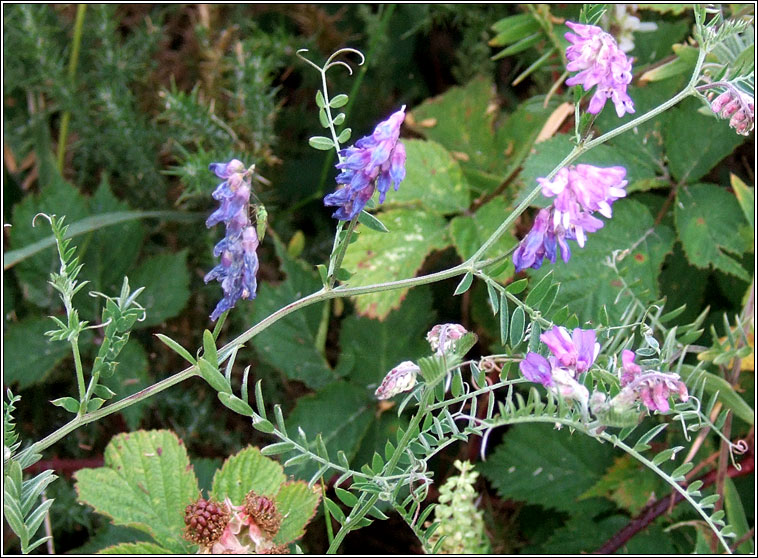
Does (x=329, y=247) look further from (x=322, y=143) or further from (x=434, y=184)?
(x=322, y=143)

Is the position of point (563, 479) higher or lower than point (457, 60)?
lower

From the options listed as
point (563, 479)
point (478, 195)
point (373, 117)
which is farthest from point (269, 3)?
point (563, 479)

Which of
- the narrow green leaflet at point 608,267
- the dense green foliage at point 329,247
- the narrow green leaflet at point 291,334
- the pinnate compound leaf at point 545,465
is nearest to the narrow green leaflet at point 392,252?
the dense green foliage at point 329,247

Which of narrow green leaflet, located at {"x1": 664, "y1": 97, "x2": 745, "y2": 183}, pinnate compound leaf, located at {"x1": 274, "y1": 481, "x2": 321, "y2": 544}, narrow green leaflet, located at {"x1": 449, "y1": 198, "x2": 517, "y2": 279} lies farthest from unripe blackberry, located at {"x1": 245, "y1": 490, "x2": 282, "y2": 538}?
narrow green leaflet, located at {"x1": 664, "y1": 97, "x2": 745, "y2": 183}

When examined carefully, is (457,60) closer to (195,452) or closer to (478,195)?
(478,195)

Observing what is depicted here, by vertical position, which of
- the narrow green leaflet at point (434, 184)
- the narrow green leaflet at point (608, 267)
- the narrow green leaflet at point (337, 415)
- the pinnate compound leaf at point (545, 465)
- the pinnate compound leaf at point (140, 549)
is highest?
the narrow green leaflet at point (434, 184)

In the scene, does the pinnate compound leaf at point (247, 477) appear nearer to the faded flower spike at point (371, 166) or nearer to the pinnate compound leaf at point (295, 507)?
the pinnate compound leaf at point (295, 507)

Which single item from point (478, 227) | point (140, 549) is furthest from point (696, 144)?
point (140, 549)
